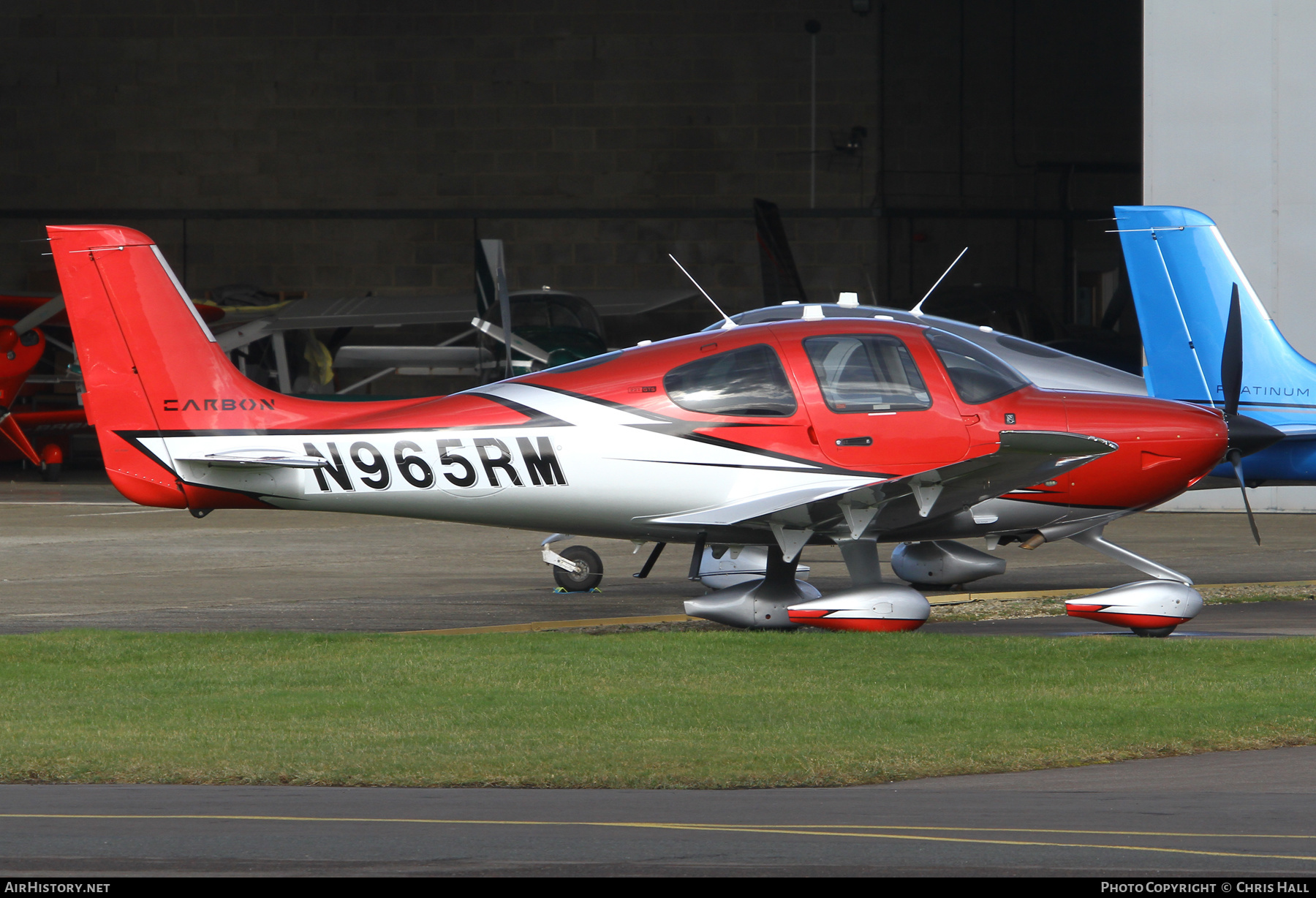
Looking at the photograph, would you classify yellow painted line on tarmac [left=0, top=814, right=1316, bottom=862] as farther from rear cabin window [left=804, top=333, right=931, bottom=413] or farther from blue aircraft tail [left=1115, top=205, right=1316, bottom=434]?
blue aircraft tail [left=1115, top=205, right=1316, bottom=434]

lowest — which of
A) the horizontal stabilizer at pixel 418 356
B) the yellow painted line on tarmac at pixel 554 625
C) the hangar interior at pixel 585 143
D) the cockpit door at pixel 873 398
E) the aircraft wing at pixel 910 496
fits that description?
the yellow painted line on tarmac at pixel 554 625

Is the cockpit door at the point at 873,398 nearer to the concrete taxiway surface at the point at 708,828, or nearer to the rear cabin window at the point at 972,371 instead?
the rear cabin window at the point at 972,371

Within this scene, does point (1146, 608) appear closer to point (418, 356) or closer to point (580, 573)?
point (580, 573)

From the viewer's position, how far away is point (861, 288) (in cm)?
3228

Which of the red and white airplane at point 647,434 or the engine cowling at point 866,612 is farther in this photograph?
the red and white airplane at point 647,434

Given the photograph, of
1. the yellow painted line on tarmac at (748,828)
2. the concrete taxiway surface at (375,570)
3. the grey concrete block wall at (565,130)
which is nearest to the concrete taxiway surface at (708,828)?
the yellow painted line on tarmac at (748,828)

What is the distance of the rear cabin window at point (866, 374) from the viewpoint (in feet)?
31.4

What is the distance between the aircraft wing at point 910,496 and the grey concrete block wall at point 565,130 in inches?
895

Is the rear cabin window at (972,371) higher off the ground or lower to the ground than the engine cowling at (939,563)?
higher

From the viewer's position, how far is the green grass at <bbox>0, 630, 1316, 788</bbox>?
246 inches

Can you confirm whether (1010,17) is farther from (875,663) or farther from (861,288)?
(875,663)

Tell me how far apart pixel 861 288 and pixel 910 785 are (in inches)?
1060

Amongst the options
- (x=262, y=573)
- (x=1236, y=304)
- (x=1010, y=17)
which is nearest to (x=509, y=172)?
(x=1010, y=17)

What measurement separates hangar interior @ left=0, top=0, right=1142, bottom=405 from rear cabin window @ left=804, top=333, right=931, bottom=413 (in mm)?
21989
